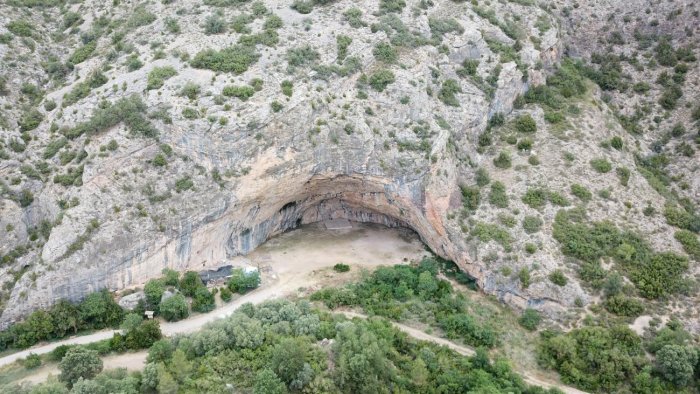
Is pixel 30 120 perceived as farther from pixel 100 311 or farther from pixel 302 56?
pixel 302 56

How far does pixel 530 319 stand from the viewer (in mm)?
39906

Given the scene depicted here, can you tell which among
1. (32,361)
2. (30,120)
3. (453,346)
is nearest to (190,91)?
(30,120)

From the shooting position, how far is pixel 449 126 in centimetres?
4825

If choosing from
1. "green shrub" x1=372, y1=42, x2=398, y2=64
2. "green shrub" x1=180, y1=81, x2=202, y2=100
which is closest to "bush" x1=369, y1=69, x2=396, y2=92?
"green shrub" x1=372, y1=42, x2=398, y2=64

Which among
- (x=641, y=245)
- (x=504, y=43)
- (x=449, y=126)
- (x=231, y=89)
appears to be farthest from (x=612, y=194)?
(x=231, y=89)

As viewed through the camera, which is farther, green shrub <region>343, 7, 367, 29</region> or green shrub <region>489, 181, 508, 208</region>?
green shrub <region>343, 7, 367, 29</region>

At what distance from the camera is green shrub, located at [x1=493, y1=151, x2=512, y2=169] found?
48781mm

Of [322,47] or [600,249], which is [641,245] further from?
[322,47]

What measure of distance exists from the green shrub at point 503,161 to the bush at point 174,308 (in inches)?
1223

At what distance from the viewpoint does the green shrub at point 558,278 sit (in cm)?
4044

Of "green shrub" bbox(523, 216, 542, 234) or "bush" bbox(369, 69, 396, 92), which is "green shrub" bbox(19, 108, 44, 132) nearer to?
"bush" bbox(369, 69, 396, 92)

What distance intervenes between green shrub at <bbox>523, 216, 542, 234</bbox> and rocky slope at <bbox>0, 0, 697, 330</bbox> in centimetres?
19

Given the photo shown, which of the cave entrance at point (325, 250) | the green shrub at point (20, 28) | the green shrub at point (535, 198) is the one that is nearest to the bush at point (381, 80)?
the cave entrance at point (325, 250)

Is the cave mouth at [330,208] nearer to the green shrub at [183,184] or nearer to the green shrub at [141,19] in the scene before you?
the green shrub at [183,184]
